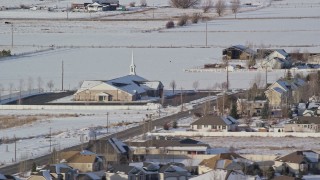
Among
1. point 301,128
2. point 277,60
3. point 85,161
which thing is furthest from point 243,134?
point 277,60

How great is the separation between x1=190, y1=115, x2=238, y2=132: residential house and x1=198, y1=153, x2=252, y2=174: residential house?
445cm

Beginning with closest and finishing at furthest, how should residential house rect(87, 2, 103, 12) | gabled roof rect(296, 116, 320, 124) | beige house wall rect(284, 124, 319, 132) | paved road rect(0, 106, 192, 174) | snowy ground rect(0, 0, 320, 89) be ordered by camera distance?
paved road rect(0, 106, 192, 174) < beige house wall rect(284, 124, 319, 132) < gabled roof rect(296, 116, 320, 124) < snowy ground rect(0, 0, 320, 89) < residential house rect(87, 2, 103, 12)

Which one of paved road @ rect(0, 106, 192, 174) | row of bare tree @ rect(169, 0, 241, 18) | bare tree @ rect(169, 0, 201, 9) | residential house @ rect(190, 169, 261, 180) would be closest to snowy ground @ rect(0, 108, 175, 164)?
paved road @ rect(0, 106, 192, 174)

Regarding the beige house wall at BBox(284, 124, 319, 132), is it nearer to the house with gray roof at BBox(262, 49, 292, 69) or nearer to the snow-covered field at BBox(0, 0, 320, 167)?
the snow-covered field at BBox(0, 0, 320, 167)

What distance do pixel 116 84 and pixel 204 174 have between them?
11.8 metres

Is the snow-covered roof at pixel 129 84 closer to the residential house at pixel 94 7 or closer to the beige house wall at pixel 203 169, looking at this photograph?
the beige house wall at pixel 203 169

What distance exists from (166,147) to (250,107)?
19.8ft

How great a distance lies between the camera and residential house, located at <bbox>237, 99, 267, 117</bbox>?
23734 mm

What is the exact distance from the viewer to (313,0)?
63.8m

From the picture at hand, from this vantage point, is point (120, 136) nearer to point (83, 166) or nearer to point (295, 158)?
point (83, 166)

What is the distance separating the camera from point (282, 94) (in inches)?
979

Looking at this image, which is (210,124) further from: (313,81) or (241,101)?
(313,81)

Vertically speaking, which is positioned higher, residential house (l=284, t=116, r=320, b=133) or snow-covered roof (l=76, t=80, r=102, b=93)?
snow-covered roof (l=76, t=80, r=102, b=93)

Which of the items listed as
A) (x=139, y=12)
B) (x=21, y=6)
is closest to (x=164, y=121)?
(x=139, y=12)
